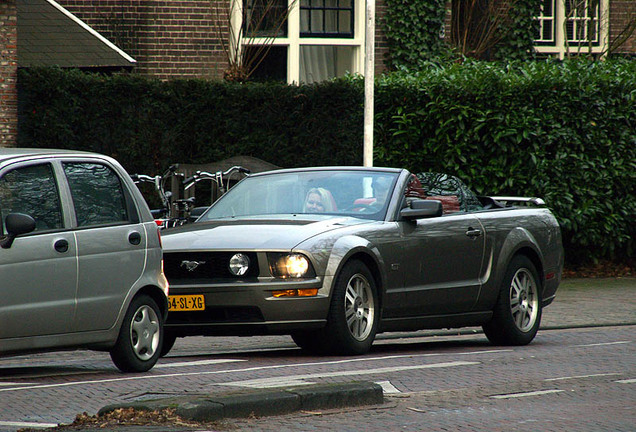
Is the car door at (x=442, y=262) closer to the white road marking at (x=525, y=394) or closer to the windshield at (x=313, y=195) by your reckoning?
the windshield at (x=313, y=195)

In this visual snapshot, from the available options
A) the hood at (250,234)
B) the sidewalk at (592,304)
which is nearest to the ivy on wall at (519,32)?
the sidewalk at (592,304)

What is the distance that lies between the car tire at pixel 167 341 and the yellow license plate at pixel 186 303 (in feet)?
0.89

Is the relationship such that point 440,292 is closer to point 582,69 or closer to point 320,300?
point 320,300

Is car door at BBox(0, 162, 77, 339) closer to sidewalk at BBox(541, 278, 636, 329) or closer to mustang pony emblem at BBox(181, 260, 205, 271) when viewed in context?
mustang pony emblem at BBox(181, 260, 205, 271)

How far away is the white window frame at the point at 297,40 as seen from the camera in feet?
75.5

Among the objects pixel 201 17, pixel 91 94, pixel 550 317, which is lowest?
pixel 550 317

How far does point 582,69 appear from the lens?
1886 cm

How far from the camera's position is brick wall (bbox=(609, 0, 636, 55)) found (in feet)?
88.7

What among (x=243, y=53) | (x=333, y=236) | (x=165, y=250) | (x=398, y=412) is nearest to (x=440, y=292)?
(x=333, y=236)

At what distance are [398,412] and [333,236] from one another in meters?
2.75

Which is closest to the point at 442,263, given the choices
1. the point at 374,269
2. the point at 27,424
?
the point at 374,269

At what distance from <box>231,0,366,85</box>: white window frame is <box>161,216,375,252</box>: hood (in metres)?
12.8

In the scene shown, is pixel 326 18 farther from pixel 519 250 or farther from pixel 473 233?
pixel 473 233

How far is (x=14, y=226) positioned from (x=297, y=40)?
52.7ft
